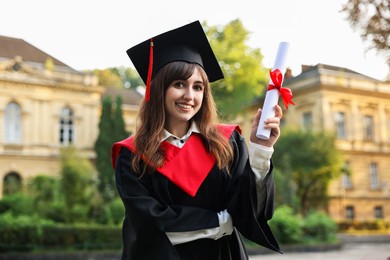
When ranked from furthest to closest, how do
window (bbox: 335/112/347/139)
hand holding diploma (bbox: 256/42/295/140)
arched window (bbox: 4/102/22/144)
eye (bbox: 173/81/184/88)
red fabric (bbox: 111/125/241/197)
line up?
window (bbox: 335/112/347/139)
arched window (bbox: 4/102/22/144)
eye (bbox: 173/81/184/88)
red fabric (bbox: 111/125/241/197)
hand holding diploma (bbox: 256/42/295/140)

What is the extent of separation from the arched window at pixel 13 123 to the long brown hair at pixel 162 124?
29.9 m

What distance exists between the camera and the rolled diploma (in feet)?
7.34

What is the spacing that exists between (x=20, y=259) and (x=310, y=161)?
761 inches

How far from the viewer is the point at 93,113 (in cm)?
3344

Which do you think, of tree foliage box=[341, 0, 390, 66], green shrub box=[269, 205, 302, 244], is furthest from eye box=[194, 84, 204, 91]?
green shrub box=[269, 205, 302, 244]

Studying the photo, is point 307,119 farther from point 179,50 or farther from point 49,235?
point 179,50

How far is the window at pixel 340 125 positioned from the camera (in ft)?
116

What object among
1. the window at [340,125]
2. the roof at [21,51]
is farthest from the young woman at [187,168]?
the window at [340,125]

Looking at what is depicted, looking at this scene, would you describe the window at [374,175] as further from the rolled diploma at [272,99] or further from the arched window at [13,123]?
the rolled diploma at [272,99]

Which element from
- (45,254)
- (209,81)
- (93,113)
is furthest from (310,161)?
(209,81)

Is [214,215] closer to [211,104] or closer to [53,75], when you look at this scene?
[211,104]

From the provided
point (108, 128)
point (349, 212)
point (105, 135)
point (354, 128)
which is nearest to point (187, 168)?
point (108, 128)

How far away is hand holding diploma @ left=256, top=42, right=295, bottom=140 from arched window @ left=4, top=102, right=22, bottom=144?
3035 cm

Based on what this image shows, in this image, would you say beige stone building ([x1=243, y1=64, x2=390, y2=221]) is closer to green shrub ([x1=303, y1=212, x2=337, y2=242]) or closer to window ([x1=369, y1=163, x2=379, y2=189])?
window ([x1=369, y1=163, x2=379, y2=189])
